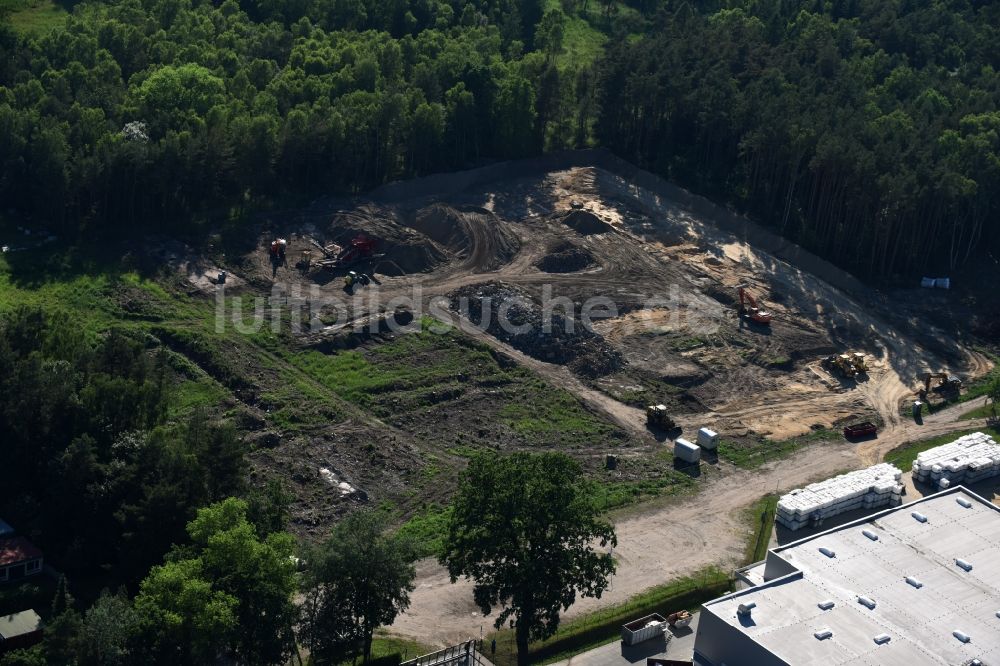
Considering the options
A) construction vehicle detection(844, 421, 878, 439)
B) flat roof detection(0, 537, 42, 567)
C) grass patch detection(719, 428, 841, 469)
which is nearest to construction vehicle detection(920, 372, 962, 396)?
construction vehicle detection(844, 421, 878, 439)

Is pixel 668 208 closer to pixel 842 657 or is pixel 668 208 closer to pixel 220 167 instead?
pixel 220 167

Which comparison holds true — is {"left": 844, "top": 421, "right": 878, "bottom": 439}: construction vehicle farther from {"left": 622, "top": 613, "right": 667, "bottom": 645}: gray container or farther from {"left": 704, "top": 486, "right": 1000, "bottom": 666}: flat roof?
{"left": 622, "top": 613, "right": 667, "bottom": 645}: gray container

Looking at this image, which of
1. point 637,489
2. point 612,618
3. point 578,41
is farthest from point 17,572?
point 578,41

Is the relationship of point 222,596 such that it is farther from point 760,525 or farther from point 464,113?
point 464,113

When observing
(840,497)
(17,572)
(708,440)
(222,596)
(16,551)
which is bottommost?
(708,440)

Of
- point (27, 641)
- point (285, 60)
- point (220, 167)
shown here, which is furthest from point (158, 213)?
point (27, 641)
